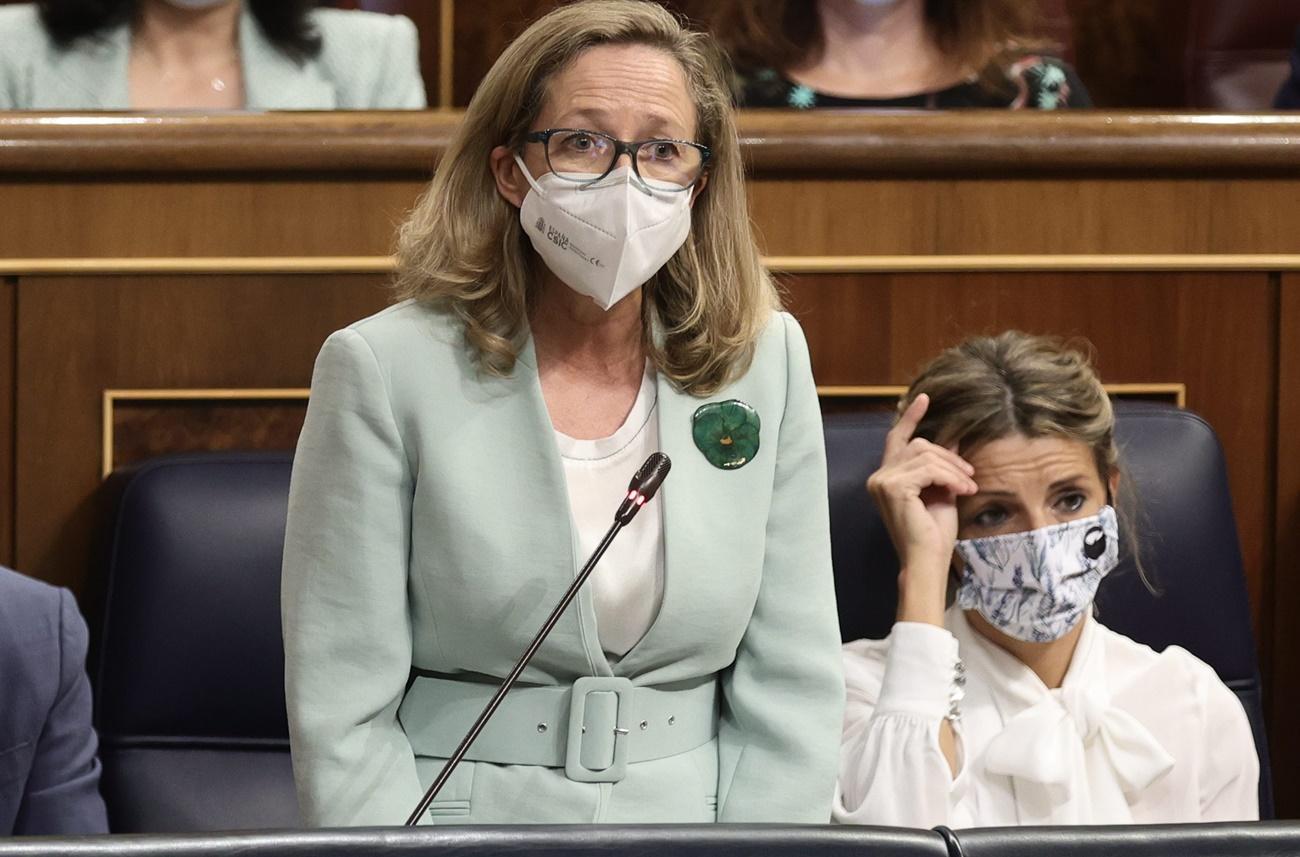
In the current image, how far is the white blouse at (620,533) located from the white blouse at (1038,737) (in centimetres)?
39

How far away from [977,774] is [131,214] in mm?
1082

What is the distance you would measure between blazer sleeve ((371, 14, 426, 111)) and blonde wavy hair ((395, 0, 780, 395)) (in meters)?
0.98

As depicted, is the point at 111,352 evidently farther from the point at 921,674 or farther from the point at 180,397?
the point at 921,674

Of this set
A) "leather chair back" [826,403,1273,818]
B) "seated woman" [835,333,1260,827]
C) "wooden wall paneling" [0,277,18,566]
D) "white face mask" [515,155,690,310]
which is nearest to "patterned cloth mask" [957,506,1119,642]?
"seated woman" [835,333,1260,827]

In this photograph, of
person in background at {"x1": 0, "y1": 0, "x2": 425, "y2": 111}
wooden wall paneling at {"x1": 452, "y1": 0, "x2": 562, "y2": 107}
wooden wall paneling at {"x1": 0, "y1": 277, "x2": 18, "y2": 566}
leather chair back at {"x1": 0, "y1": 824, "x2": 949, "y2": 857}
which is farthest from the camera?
wooden wall paneling at {"x1": 452, "y1": 0, "x2": 562, "y2": 107}

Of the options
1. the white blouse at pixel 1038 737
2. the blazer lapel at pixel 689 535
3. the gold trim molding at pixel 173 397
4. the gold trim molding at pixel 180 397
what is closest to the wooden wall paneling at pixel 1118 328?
the gold trim molding at pixel 180 397

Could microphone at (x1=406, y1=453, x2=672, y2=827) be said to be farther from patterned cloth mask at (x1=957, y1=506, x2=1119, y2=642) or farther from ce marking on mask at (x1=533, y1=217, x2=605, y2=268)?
patterned cloth mask at (x1=957, y1=506, x2=1119, y2=642)

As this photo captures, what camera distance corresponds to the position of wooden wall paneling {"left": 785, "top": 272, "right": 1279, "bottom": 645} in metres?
2.05

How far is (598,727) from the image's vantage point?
133cm

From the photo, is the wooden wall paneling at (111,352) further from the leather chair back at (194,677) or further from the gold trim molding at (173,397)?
the leather chair back at (194,677)

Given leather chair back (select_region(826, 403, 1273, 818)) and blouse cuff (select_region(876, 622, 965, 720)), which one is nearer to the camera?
blouse cuff (select_region(876, 622, 965, 720))

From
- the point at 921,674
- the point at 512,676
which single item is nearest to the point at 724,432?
the point at 512,676

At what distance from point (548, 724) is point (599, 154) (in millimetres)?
429

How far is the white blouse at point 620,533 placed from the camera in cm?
133
